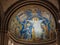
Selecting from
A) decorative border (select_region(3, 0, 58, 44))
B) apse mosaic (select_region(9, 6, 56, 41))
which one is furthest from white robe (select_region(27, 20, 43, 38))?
decorative border (select_region(3, 0, 58, 44))

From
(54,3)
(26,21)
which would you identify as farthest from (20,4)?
(26,21)

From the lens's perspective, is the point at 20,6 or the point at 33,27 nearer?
the point at 20,6

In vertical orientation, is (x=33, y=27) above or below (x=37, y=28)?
above

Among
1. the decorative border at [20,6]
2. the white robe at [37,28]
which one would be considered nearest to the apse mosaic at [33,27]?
the white robe at [37,28]

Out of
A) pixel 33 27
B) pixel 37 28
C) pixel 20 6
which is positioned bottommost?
pixel 37 28

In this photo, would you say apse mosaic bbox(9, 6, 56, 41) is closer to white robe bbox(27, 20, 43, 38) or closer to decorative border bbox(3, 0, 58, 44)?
white robe bbox(27, 20, 43, 38)

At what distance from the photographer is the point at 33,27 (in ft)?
63.9

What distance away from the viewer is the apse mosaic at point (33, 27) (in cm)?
1812

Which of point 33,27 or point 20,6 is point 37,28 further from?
point 20,6

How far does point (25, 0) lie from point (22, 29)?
506cm

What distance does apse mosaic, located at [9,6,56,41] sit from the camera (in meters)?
18.1

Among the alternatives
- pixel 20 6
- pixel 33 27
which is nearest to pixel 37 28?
pixel 33 27

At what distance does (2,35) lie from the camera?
14305 mm

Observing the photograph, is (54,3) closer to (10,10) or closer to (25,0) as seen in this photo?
(25,0)
